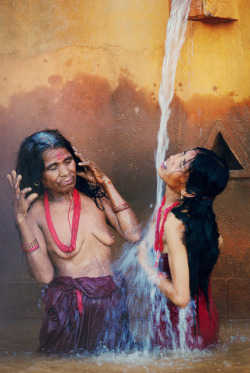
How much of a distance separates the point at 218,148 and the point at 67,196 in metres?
1.97

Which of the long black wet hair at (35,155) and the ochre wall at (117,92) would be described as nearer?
the long black wet hair at (35,155)

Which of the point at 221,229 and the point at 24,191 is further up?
the point at 24,191

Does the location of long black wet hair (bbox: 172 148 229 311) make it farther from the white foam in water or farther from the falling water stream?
the white foam in water

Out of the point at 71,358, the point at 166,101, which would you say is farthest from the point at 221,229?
the point at 71,358

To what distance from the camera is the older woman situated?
4738 millimetres

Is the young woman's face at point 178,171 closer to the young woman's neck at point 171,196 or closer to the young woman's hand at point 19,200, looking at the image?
the young woman's neck at point 171,196

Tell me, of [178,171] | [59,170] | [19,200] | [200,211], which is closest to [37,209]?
[19,200]

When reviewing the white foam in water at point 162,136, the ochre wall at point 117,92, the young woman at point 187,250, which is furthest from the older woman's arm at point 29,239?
the ochre wall at point 117,92

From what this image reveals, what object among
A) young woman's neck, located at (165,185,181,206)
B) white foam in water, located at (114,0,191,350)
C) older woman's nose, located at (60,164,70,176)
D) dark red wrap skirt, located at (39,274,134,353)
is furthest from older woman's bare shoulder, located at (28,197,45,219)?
white foam in water, located at (114,0,191,350)

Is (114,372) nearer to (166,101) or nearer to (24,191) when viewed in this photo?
(24,191)

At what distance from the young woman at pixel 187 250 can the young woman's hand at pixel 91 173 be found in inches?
20.5

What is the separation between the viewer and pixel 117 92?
6.36 m

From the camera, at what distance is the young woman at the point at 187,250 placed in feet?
14.4

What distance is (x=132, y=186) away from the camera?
20.9ft
